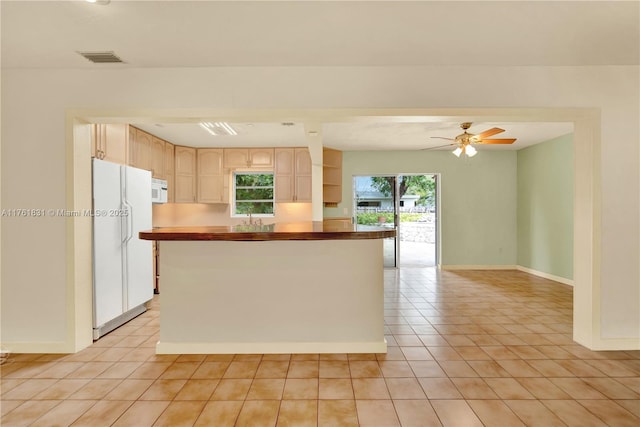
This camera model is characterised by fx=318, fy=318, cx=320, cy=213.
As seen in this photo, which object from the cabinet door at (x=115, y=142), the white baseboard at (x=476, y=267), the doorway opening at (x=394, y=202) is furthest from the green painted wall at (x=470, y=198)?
the cabinet door at (x=115, y=142)

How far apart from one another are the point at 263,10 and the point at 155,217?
4.66 metres

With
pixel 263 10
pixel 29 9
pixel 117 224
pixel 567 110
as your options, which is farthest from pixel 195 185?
pixel 567 110

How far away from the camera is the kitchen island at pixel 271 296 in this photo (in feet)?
9.13

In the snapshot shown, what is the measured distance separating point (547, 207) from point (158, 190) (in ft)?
22.0

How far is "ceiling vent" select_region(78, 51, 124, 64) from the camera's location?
2.55 m

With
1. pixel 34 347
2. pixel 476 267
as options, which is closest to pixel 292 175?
pixel 34 347

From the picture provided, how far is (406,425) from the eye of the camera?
185 centimetres

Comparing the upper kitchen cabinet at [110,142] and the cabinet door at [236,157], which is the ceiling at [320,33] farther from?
the cabinet door at [236,157]

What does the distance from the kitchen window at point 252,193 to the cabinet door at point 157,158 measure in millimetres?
1392

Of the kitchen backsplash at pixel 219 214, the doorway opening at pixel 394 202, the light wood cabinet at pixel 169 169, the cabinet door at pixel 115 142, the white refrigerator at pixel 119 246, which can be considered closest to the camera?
the white refrigerator at pixel 119 246

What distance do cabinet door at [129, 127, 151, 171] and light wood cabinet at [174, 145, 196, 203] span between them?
0.87 metres

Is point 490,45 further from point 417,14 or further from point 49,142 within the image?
point 49,142

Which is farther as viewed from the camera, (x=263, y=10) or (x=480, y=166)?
(x=480, y=166)

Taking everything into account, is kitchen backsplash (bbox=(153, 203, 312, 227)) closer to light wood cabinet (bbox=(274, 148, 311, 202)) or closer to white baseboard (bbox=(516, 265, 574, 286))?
light wood cabinet (bbox=(274, 148, 311, 202))
